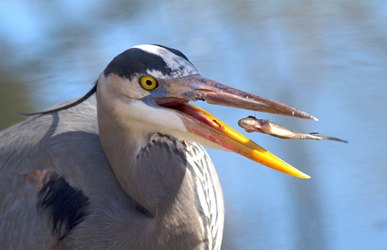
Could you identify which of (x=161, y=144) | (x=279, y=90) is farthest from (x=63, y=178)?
(x=279, y=90)

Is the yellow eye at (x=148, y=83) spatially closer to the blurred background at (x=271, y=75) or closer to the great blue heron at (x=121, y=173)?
the great blue heron at (x=121, y=173)

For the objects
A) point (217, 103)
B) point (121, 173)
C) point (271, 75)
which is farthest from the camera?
point (271, 75)

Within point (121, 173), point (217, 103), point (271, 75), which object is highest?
point (217, 103)

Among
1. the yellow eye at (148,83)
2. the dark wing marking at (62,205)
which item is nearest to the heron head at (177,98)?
the yellow eye at (148,83)

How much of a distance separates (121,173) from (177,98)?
327 millimetres

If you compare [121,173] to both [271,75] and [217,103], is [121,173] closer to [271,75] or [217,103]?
[217,103]

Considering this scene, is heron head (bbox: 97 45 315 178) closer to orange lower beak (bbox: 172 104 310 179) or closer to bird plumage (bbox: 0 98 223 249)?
orange lower beak (bbox: 172 104 310 179)

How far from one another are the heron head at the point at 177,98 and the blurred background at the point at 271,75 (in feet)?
2.81

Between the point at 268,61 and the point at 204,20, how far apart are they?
549 millimetres

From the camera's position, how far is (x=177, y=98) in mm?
2686

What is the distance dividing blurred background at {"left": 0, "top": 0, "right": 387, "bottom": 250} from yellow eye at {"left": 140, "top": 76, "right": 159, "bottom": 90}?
3.13 feet

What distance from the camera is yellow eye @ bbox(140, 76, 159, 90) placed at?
8.82ft

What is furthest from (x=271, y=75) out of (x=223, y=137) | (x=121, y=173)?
(x=223, y=137)

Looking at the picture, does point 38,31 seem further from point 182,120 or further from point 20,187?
point 182,120
